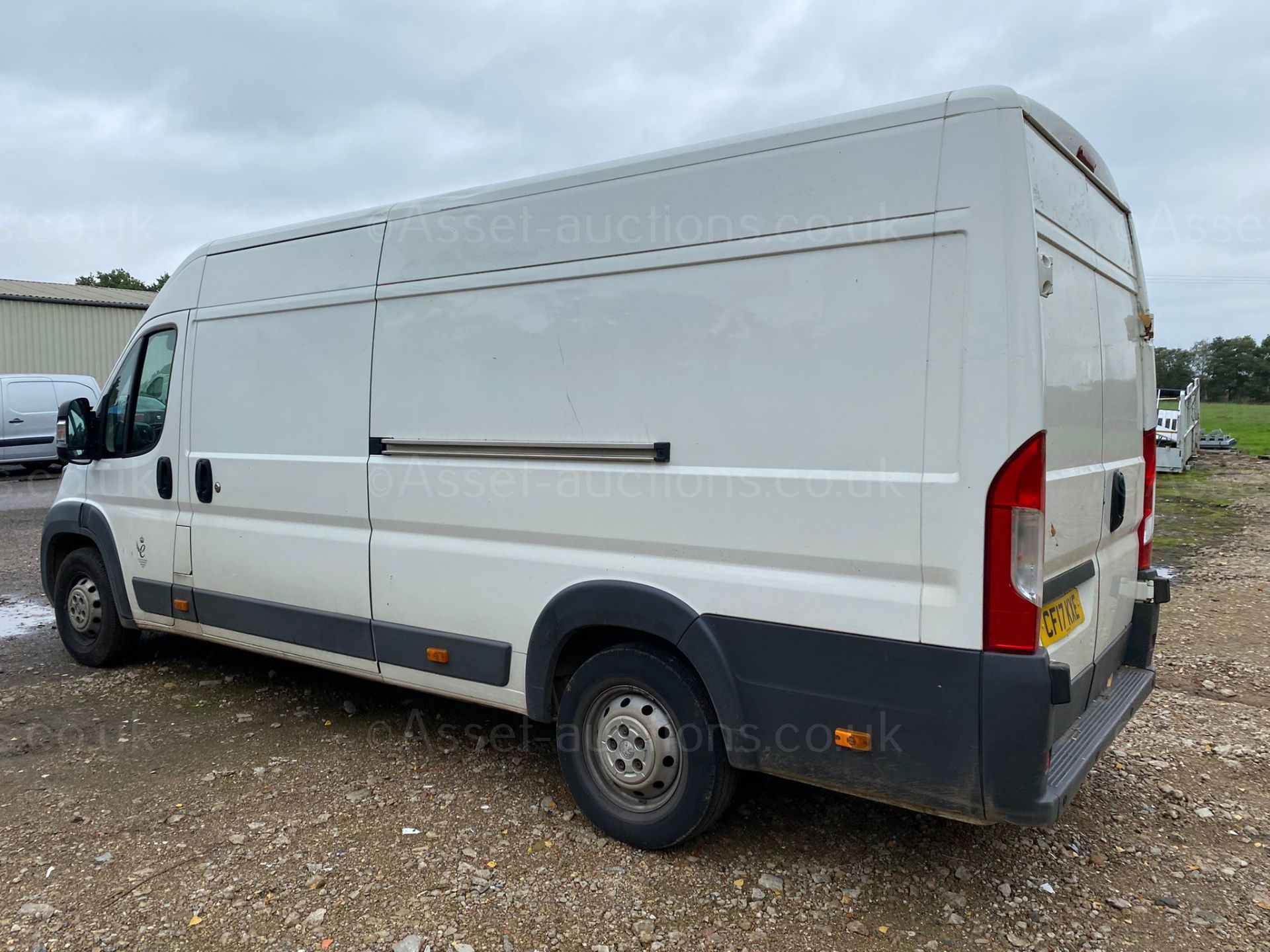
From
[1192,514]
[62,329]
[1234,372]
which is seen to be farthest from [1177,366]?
[62,329]

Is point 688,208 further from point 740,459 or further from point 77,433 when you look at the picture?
point 77,433

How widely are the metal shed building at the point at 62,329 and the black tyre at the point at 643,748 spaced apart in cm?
2702

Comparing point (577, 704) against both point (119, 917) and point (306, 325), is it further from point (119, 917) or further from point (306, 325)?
point (306, 325)

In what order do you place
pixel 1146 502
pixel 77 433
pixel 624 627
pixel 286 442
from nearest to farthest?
pixel 624 627 < pixel 1146 502 < pixel 286 442 < pixel 77 433

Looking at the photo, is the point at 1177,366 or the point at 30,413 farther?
the point at 1177,366

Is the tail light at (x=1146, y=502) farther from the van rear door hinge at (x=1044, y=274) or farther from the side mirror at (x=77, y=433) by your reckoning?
the side mirror at (x=77, y=433)

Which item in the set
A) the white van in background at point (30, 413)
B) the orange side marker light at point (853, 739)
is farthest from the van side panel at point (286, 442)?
the white van in background at point (30, 413)

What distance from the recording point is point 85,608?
5.70 m

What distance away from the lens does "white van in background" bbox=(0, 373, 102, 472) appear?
16.8m

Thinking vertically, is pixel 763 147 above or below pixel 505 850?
above

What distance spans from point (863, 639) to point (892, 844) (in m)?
1.12

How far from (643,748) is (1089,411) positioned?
1.97 metres

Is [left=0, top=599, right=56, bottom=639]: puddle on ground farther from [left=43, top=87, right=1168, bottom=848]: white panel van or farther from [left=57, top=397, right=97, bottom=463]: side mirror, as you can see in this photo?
[left=43, top=87, right=1168, bottom=848]: white panel van

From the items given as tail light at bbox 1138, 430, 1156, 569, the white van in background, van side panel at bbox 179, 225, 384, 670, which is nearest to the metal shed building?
the white van in background
